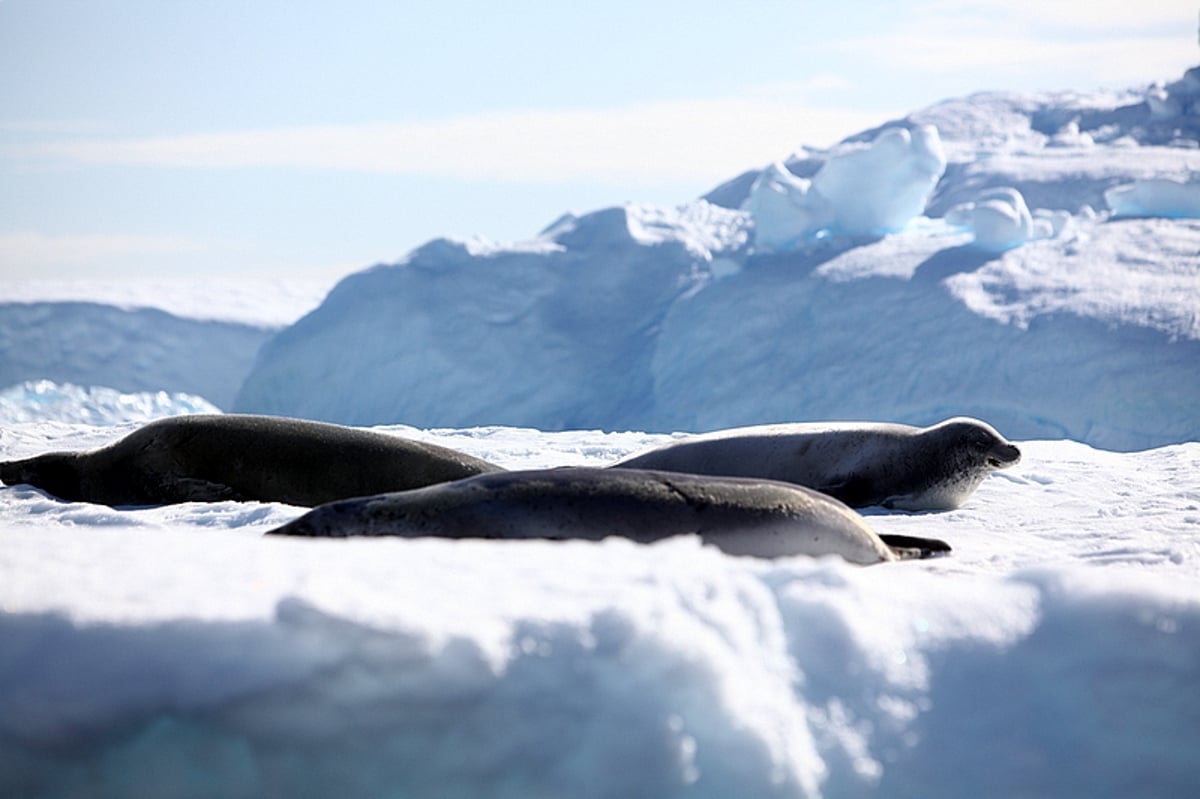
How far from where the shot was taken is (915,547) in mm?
3189

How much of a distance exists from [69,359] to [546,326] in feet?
A: 34.8

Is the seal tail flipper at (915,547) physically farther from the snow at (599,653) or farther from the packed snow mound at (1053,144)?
the packed snow mound at (1053,144)

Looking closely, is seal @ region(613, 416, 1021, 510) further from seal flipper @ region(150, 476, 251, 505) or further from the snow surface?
the snow surface

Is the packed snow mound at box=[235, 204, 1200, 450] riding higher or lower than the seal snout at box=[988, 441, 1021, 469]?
lower

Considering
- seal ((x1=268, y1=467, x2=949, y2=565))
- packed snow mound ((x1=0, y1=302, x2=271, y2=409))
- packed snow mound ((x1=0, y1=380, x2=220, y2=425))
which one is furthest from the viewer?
packed snow mound ((x1=0, y1=302, x2=271, y2=409))

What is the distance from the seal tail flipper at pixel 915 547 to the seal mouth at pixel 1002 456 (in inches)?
71.0

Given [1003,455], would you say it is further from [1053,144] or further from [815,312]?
[1053,144]

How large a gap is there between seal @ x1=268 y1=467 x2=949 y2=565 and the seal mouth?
2280mm

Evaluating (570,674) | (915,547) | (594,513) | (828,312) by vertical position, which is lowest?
(828,312)

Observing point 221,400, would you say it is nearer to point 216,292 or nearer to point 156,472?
point 216,292

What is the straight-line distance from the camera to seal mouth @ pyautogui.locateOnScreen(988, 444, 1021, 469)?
493 cm

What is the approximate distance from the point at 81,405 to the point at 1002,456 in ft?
58.7

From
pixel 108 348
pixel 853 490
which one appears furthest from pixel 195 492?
pixel 108 348

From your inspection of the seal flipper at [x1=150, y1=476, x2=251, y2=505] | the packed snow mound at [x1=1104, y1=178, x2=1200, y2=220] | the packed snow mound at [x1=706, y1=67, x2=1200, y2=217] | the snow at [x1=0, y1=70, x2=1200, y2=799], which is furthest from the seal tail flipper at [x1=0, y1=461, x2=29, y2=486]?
the packed snow mound at [x1=1104, y1=178, x2=1200, y2=220]
